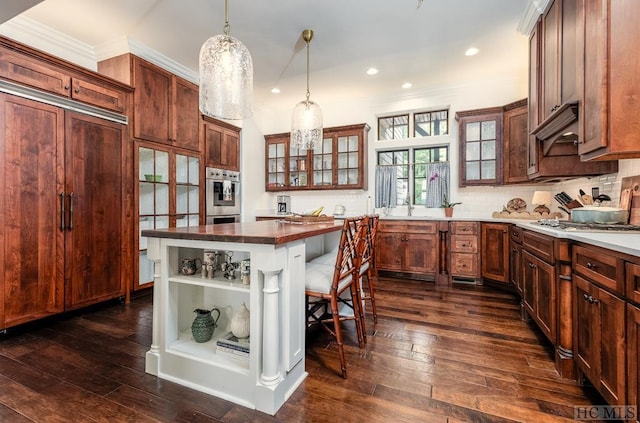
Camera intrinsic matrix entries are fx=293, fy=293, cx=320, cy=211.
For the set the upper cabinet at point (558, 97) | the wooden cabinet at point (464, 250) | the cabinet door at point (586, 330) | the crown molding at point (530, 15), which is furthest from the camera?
the wooden cabinet at point (464, 250)

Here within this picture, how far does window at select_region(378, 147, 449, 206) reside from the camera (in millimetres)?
4633

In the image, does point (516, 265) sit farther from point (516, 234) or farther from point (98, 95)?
point (98, 95)

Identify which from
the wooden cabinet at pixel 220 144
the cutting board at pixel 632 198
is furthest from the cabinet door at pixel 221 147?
the cutting board at pixel 632 198

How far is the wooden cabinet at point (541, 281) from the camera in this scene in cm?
190

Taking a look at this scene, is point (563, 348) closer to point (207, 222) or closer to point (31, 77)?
point (207, 222)

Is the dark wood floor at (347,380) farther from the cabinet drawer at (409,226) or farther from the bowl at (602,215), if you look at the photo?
the cabinet drawer at (409,226)

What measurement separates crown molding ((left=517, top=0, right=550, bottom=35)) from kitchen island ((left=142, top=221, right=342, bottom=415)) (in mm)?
2761

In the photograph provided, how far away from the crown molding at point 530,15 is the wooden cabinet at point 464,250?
7.15 feet

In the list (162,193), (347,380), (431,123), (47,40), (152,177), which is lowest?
(347,380)

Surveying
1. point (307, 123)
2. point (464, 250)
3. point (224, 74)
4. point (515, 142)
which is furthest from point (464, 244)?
point (224, 74)

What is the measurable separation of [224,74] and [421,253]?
329 cm

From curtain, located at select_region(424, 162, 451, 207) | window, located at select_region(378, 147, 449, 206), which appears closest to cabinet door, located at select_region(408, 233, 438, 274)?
curtain, located at select_region(424, 162, 451, 207)

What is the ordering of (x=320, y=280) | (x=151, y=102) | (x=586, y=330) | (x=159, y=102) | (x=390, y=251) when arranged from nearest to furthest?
(x=586, y=330) → (x=320, y=280) → (x=151, y=102) → (x=159, y=102) → (x=390, y=251)

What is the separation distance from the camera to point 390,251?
4215mm
